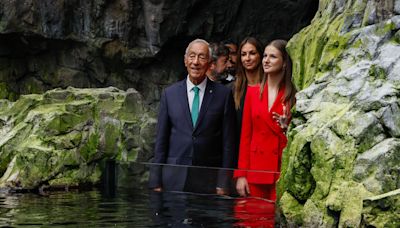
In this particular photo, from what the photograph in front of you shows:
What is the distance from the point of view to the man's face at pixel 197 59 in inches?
310

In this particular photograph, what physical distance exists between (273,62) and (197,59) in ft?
2.45

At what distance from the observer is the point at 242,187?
7566 mm

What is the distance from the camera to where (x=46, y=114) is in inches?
483

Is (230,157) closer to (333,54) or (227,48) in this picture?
(333,54)

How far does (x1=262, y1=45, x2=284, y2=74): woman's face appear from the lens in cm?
776

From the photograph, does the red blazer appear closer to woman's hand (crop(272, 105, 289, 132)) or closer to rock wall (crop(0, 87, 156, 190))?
woman's hand (crop(272, 105, 289, 132))

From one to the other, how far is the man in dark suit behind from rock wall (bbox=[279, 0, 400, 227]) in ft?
3.46

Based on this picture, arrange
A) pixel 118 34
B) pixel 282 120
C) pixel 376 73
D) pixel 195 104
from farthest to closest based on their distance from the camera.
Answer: pixel 118 34 → pixel 195 104 → pixel 282 120 → pixel 376 73

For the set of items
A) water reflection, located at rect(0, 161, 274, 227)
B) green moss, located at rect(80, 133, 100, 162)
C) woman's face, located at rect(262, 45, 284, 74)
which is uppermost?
woman's face, located at rect(262, 45, 284, 74)

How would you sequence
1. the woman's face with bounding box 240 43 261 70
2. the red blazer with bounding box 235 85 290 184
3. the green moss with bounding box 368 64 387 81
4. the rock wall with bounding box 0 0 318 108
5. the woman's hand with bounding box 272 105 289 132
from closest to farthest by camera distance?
the green moss with bounding box 368 64 387 81 → the woman's hand with bounding box 272 105 289 132 → the red blazer with bounding box 235 85 290 184 → the woman's face with bounding box 240 43 261 70 → the rock wall with bounding box 0 0 318 108

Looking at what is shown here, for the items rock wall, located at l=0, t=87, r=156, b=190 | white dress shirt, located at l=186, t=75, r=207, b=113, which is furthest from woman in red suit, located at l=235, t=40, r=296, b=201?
rock wall, located at l=0, t=87, r=156, b=190

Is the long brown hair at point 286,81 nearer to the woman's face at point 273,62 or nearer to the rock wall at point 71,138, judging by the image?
the woman's face at point 273,62

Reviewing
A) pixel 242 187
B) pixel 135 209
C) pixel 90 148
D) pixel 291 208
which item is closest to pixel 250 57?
pixel 242 187

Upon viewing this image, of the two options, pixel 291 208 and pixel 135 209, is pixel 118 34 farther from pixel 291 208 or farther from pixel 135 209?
pixel 291 208
